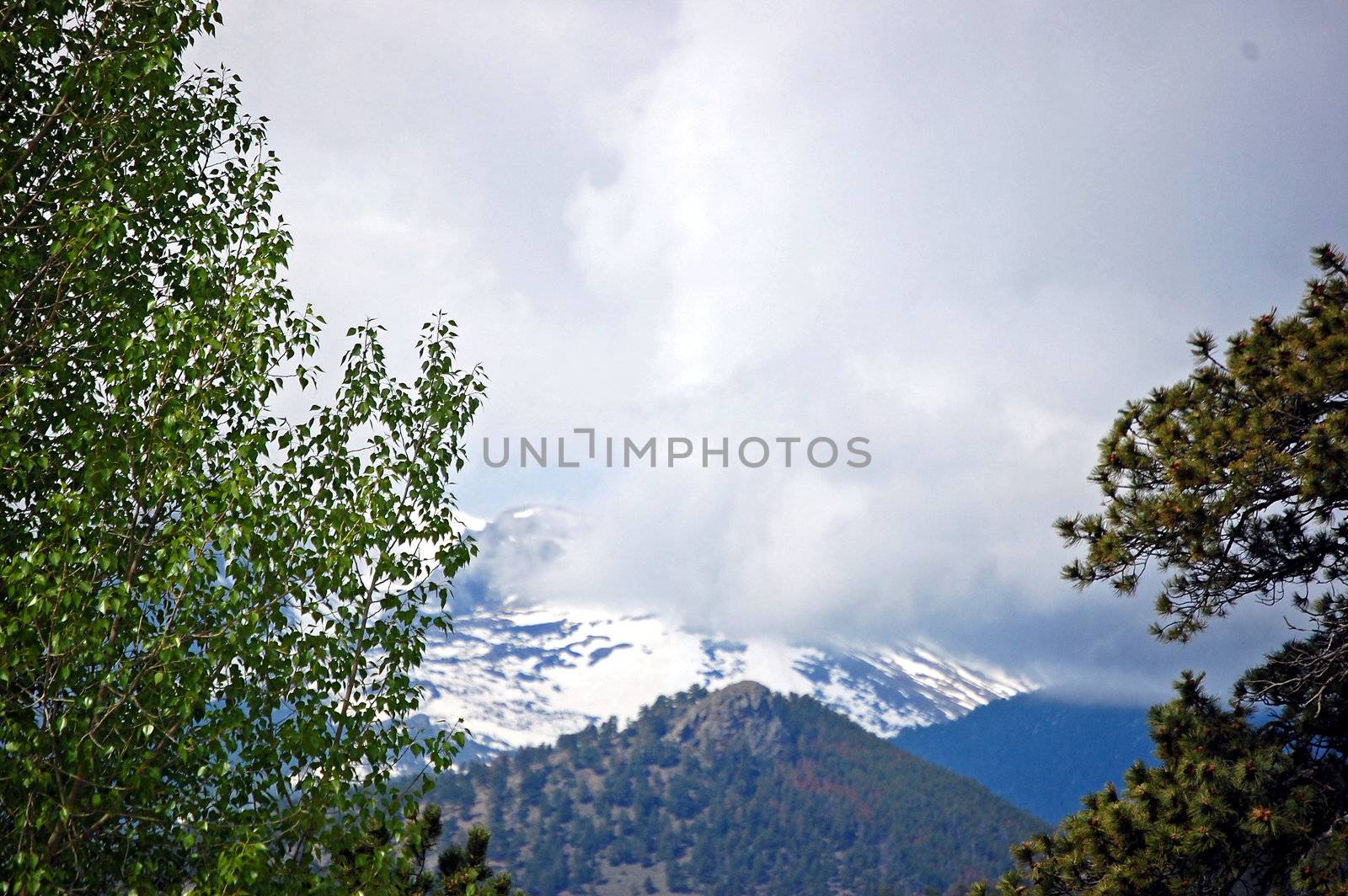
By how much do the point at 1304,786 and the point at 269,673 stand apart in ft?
44.3

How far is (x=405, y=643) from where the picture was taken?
528 inches

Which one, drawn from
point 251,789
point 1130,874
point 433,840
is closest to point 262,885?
point 251,789

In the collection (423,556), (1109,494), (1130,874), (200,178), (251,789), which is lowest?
(1130,874)

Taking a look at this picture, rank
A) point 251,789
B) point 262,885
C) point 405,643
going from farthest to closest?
point 405,643 < point 251,789 < point 262,885

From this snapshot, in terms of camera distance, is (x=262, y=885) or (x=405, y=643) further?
(x=405, y=643)

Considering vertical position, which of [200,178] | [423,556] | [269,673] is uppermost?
[200,178]

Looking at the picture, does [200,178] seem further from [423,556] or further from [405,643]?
[405,643]

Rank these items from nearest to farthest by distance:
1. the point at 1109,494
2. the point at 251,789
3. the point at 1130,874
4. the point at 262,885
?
the point at 262,885 → the point at 251,789 → the point at 1130,874 → the point at 1109,494

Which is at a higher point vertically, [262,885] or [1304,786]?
[1304,786]

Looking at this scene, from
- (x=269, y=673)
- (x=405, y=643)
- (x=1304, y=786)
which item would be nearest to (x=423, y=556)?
(x=405, y=643)

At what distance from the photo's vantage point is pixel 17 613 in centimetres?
1125

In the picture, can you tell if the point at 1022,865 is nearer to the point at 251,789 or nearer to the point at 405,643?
the point at 405,643

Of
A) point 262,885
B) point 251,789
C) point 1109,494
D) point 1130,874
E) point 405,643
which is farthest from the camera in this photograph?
point 1109,494

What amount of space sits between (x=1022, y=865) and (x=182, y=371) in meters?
13.9
